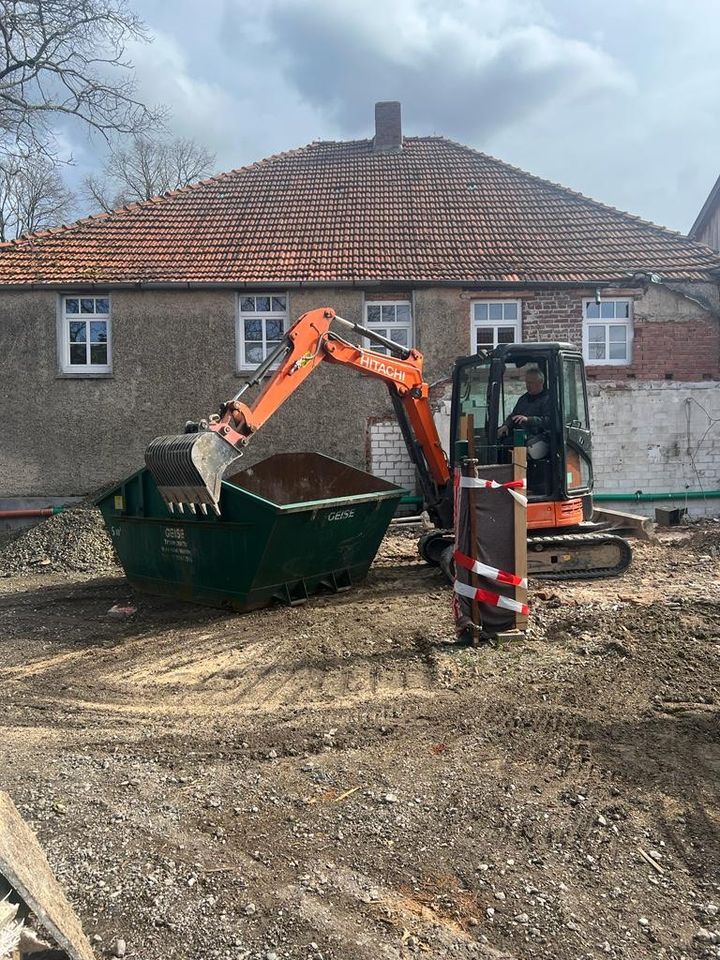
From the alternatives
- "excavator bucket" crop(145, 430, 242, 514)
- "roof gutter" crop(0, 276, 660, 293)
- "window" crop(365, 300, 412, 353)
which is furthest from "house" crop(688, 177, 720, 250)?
"excavator bucket" crop(145, 430, 242, 514)

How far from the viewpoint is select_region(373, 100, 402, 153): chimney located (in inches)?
762

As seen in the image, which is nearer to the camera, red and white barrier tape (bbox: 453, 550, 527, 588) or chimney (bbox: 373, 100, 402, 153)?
red and white barrier tape (bbox: 453, 550, 527, 588)

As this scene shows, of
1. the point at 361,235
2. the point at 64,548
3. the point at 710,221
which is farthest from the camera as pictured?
the point at 710,221

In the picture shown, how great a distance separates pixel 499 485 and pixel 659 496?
A: 387 inches

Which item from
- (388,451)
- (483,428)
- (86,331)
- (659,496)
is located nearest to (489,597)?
(483,428)

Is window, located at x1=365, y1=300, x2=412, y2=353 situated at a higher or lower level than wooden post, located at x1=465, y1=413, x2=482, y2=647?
higher

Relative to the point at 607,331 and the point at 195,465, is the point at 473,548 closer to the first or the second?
the point at 195,465

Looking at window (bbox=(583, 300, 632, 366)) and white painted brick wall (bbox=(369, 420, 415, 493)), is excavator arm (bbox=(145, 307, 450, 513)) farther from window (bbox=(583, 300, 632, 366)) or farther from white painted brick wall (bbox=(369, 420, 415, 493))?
window (bbox=(583, 300, 632, 366))

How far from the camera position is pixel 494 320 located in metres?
15.0

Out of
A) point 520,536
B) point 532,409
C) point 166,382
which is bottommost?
point 520,536

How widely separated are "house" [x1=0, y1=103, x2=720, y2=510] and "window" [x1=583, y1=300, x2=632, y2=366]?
3cm

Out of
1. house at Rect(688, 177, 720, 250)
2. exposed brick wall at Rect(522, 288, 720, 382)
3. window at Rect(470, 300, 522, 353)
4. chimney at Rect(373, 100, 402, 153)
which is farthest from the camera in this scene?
house at Rect(688, 177, 720, 250)

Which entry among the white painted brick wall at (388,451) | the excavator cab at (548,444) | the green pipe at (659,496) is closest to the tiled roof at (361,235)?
the white painted brick wall at (388,451)

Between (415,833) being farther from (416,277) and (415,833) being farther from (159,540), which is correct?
(416,277)
